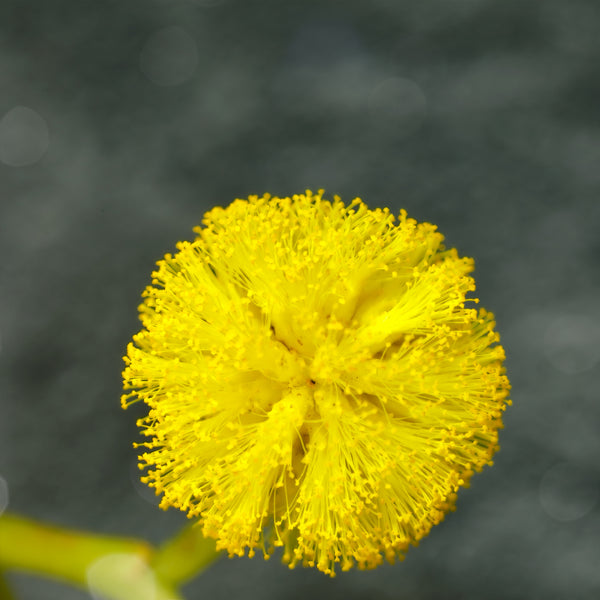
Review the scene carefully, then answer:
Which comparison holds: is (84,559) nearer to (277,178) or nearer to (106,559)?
(106,559)

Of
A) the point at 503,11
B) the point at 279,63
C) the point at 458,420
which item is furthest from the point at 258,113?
the point at 458,420

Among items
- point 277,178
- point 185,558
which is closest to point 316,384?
point 185,558

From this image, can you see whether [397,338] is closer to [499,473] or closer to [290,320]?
[290,320]

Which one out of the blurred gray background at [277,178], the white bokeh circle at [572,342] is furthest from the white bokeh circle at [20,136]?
the white bokeh circle at [572,342]

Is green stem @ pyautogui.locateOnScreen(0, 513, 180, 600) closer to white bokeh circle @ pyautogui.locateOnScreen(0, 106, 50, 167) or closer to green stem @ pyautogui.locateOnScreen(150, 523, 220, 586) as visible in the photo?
green stem @ pyautogui.locateOnScreen(150, 523, 220, 586)

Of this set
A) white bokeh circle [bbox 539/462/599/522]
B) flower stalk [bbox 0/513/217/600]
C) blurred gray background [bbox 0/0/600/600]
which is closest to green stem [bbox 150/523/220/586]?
flower stalk [bbox 0/513/217/600]

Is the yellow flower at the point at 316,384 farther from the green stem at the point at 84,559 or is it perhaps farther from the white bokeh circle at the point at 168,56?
the white bokeh circle at the point at 168,56
